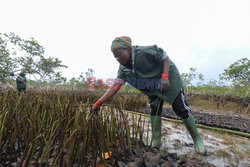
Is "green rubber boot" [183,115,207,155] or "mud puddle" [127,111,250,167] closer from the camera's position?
"mud puddle" [127,111,250,167]

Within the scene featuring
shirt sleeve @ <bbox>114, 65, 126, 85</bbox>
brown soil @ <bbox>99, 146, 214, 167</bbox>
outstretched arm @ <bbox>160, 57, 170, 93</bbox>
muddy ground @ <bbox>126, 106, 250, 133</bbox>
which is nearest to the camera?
brown soil @ <bbox>99, 146, 214, 167</bbox>

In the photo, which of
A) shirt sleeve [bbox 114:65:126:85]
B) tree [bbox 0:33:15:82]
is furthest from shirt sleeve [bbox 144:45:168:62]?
tree [bbox 0:33:15:82]

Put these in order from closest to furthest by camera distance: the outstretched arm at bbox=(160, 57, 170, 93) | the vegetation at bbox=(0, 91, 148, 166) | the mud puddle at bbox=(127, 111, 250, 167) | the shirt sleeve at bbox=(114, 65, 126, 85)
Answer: the vegetation at bbox=(0, 91, 148, 166), the mud puddle at bbox=(127, 111, 250, 167), the outstretched arm at bbox=(160, 57, 170, 93), the shirt sleeve at bbox=(114, 65, 126, 85)

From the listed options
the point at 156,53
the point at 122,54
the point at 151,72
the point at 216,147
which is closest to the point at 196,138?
the point at 216,147

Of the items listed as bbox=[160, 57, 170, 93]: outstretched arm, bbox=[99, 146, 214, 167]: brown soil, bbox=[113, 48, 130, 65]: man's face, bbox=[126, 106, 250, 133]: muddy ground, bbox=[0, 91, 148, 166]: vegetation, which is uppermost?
bbox=[113, 48, 130, 65]: man's face

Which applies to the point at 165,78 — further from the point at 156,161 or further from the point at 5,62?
the point at 5,62

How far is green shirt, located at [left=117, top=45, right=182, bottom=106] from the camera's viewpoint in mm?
1380

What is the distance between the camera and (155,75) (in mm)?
1439

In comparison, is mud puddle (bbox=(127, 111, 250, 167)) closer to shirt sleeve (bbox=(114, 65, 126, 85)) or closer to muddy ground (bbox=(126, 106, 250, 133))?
muddy ground (bbox=(126, 106, 250, 133))

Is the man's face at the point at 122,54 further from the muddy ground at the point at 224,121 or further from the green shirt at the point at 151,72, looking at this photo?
the muddy ground at the point at 224,121

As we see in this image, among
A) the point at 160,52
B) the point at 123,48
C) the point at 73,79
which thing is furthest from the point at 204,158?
the point at 73,79

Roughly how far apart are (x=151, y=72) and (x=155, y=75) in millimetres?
64

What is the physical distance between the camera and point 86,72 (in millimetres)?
22391

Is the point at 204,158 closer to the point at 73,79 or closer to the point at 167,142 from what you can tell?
the point at 167,142
